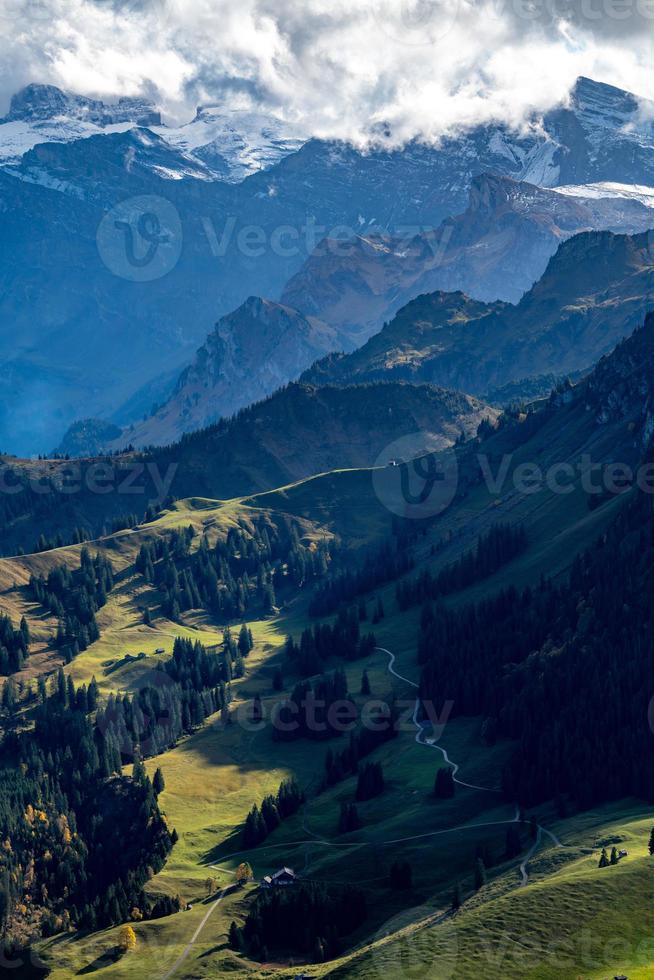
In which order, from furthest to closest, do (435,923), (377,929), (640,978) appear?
(377,929) → (435,923) → (640,978)

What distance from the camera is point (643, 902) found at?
544 feet

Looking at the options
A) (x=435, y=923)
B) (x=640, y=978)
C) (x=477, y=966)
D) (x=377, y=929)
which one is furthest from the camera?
(x=377, y=929)

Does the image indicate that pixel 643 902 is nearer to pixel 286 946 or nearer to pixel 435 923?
pixel 435 923

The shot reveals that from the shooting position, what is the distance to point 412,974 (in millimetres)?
161125

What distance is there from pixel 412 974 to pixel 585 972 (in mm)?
21469

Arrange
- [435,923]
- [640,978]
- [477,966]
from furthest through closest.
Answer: [435,923], [477,966], [640,978]

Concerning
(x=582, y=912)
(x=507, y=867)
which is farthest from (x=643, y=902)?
(x=507, y=867)

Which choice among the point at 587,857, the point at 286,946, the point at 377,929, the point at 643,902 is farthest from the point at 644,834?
the point at 286,946

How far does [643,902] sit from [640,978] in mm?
21851

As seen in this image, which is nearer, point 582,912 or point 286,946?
point 582,912

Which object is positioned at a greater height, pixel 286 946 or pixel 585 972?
pixel 585 972

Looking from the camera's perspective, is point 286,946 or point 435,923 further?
point 286,946

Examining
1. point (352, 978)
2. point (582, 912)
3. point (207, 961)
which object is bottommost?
point (207, 961)

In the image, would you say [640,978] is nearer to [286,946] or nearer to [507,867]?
[507,867]
